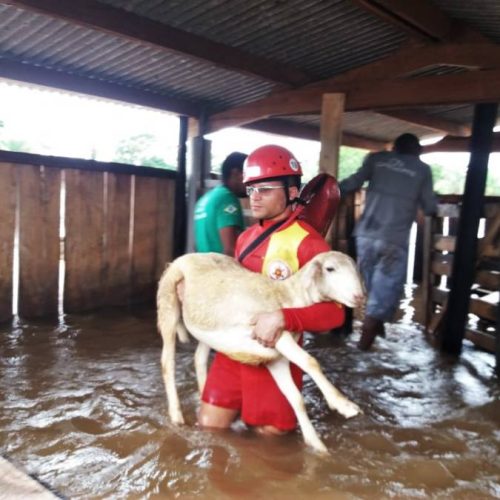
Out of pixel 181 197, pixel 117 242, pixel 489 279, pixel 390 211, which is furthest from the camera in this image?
pixel 181 197

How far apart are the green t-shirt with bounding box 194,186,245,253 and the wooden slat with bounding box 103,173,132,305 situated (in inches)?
125

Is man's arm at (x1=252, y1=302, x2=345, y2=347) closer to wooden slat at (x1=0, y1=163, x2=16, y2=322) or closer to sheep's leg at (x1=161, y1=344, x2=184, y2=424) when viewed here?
sheep's leg at (x1=161, y1=344, x2=184, y2=424)

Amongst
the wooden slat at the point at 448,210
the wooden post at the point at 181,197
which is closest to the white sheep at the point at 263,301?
the wooden slat at the point at 448,210

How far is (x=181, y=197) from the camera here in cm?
777

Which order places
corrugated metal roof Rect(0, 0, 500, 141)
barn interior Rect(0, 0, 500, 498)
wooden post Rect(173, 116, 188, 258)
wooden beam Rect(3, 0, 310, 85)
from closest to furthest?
barn interior Rect(0, 0, 500, 498) < wooden beam Rect(3, 0, 310, 85) < corrugated metal roof Rect(0, 0, 500, 141) < wooden post Rect(173, 116, 188, 258)

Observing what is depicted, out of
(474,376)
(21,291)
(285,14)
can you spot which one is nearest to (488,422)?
(474,376)

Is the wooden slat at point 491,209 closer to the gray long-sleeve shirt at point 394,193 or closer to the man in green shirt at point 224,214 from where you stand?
the gray long-sleeve shirt at point 394,193

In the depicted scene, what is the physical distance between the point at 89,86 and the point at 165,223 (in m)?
2.27

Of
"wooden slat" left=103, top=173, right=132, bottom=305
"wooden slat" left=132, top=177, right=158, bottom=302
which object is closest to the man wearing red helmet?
"wooden slat" left=103, top=173, right=132, bottom=305

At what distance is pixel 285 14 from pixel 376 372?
11.0 feet

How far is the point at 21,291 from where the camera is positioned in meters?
6.30

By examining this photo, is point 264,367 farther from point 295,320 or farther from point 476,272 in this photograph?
point 476,272

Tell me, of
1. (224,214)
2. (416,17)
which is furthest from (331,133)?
(224,214)

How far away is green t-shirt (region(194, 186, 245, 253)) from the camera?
3.99 m
